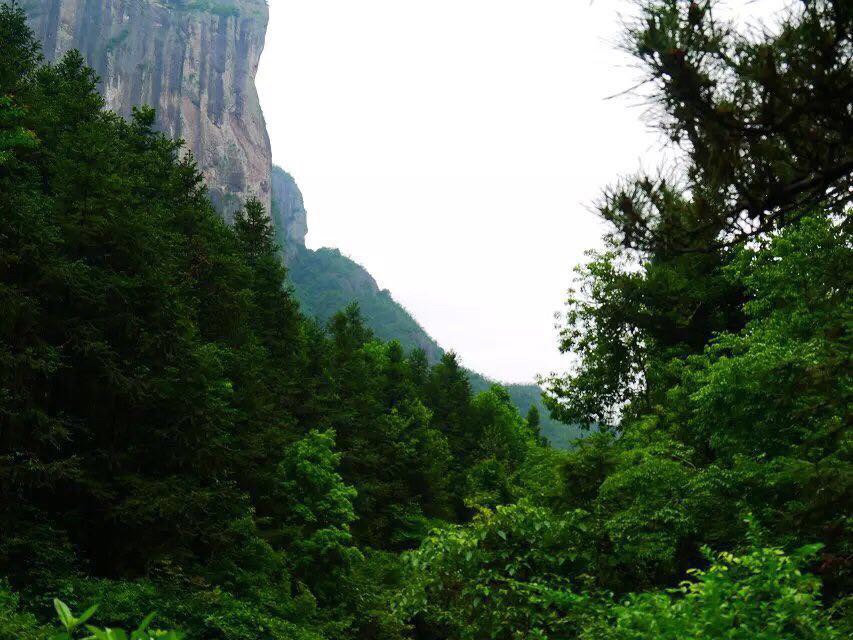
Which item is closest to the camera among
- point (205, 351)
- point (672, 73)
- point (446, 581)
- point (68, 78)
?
point (672, 73)

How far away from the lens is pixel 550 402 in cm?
2453

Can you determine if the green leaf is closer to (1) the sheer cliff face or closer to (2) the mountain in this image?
(2) the mountain

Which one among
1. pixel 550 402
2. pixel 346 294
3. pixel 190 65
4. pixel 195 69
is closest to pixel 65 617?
pixel 550 402

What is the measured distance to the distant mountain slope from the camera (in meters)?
152

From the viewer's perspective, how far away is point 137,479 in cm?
1328

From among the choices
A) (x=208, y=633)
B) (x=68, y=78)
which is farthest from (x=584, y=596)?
(x=68, y=78)

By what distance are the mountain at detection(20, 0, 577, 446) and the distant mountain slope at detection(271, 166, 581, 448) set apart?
1.10 metres

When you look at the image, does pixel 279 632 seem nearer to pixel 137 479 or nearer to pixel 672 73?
pixel 137 479

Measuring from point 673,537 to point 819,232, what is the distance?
256 inches

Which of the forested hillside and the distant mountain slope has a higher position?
the distant mountain slope

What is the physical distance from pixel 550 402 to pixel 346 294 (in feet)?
464

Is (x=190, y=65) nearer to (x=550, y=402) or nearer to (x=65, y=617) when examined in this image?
(x=550, y=402)

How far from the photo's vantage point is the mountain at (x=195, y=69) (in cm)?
9938

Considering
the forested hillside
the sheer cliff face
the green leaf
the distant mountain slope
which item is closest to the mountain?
the sheer cliff face
